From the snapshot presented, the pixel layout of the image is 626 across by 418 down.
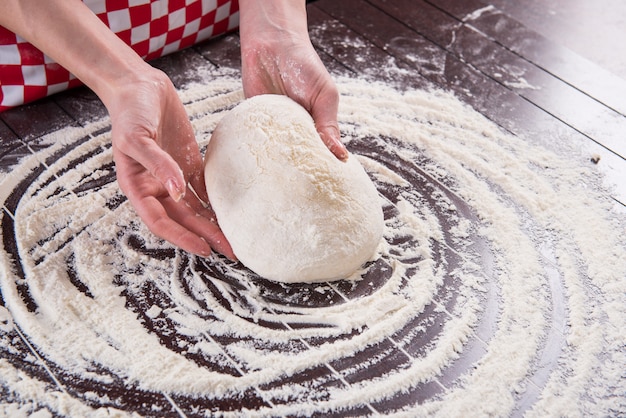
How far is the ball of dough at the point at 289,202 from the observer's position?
4.91ft

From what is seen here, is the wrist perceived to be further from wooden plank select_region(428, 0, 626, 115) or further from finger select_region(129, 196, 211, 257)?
wooden plank select_region(428, 0, 626, 115)

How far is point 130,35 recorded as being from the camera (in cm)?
213

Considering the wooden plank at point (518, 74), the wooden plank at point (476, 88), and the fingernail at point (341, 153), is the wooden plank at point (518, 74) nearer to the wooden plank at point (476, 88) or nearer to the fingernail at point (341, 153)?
the wooden plank at point (476, 88)

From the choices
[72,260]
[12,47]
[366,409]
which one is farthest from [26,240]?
[366,409]

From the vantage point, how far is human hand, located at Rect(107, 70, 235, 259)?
4.89 feet

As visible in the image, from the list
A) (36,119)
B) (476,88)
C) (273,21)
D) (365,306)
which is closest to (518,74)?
(476,88)

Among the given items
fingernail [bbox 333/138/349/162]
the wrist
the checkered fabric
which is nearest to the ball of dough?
fingernail [bbox 333/138/349/162]

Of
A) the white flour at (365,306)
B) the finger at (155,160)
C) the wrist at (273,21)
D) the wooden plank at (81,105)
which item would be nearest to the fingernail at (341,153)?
the white flour at (365,306)

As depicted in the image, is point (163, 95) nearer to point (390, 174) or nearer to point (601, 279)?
point (390, 174)

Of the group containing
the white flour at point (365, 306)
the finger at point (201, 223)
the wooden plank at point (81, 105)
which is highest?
the finger at point (201, 223)

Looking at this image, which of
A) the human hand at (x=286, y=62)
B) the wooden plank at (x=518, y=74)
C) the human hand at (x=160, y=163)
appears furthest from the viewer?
the wooden plank at (x=518, y=74)

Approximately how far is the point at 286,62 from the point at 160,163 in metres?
0.60

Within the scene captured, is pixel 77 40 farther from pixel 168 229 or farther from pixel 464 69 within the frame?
pixel 464 69

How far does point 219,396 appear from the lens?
53.1 inches
